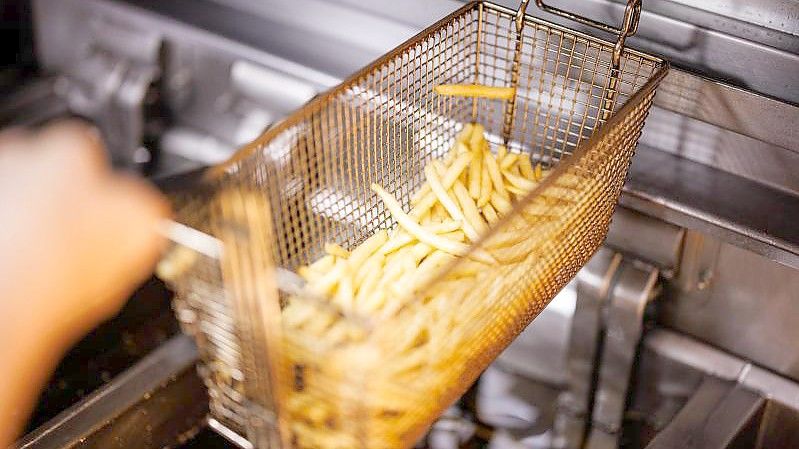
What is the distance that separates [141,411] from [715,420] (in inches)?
39.6

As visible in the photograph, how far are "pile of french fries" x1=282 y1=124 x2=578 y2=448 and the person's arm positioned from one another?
24.0 inches

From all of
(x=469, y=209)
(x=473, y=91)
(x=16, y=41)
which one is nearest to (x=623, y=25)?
(x=473, y=91)

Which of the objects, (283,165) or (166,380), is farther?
(166,380)

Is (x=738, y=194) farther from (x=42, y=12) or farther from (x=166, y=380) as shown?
(x=42, y=12)

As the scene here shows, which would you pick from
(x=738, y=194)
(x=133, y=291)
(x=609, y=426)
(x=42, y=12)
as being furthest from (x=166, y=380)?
(x=42, y=12)

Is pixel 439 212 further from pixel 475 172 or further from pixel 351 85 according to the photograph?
pixel 351 85

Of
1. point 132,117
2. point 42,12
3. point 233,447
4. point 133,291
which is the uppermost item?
point 42,12

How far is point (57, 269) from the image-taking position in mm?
1946

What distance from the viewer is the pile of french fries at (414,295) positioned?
1100 millimetres

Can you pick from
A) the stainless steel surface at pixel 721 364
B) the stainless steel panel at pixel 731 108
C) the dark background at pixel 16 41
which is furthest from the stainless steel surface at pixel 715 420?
the dark background at pixel 16 41

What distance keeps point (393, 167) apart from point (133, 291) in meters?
0.70

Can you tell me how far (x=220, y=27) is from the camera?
2254 millimetres

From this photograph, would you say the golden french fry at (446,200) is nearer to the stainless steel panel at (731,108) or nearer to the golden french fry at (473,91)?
the golden french fry at (473,91)

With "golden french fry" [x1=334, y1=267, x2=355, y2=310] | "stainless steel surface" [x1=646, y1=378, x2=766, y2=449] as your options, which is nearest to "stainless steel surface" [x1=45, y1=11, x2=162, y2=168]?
"golden french fry" [x1=334, y1=267, x2=355, y2=310]
